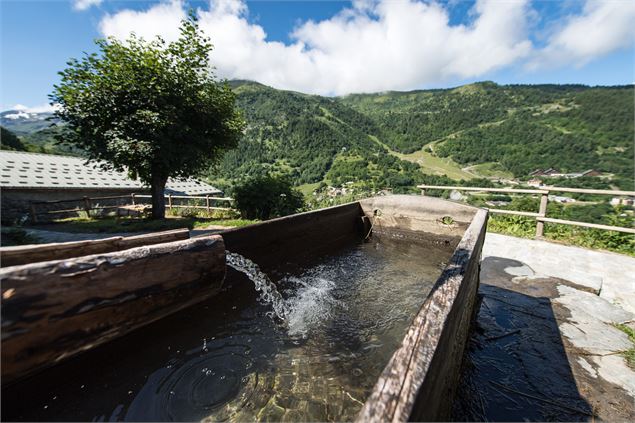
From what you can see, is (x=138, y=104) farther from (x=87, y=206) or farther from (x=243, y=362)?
(x=243, y=362)

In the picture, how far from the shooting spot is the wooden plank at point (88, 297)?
1011mm

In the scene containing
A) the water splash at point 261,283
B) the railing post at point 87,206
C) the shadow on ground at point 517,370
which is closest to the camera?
the shadow on ground at point 517,370

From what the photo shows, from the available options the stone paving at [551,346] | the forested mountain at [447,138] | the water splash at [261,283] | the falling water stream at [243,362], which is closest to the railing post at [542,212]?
the stone paving at [551,346]

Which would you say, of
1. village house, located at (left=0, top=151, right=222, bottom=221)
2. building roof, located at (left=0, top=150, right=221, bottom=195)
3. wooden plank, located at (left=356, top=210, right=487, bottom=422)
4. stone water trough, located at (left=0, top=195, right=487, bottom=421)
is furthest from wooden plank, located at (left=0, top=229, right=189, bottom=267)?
building roof, located at (left=0, top=150, right=221, bottom=195)

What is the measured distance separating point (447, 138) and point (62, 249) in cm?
8944

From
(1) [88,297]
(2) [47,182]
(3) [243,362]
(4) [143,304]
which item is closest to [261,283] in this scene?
(3) [243,362]

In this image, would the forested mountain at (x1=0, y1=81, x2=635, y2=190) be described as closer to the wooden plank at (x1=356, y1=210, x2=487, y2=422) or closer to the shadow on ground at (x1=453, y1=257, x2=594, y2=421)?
the shadow on ground at (x1=453, y1=257, x2=594, y2=421)

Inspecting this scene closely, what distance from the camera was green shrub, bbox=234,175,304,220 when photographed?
915cm

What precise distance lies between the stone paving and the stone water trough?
288mm

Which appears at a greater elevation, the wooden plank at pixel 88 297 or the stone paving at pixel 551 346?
the wooden plank at pixel 88 297

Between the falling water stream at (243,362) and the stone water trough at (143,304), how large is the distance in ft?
0.34

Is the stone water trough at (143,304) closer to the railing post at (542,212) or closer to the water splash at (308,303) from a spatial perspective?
the water splash at (308,303)

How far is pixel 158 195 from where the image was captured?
890cm

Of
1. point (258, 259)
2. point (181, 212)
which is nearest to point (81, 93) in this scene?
point (181, 212)
